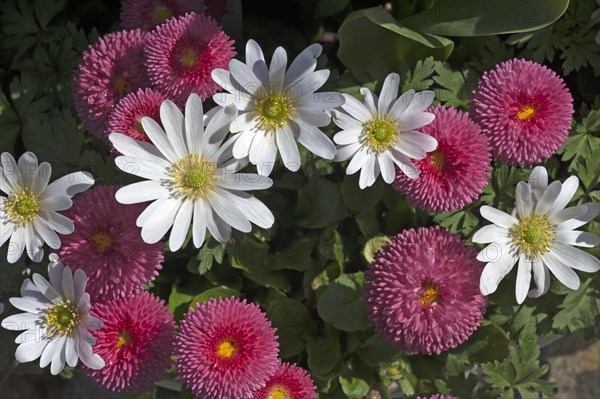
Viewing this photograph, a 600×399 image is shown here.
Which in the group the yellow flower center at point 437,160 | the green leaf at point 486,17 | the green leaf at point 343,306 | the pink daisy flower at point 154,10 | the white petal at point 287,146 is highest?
the green leaf at point 486,17

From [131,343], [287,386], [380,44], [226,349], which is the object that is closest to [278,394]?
[287,386]

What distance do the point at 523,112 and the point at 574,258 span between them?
0.79 ft

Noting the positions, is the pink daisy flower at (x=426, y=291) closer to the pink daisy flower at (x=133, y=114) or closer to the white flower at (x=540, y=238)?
the white flower at (x=540, y=238)

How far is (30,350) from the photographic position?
105 centimetres

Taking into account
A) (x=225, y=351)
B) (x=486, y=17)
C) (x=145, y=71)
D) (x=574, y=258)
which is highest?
(x=486, y=17)

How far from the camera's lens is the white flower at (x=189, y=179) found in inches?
39.3

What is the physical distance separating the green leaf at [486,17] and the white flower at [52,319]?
75 centimetres

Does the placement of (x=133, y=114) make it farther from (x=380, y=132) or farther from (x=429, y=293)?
(x=429, y=293)

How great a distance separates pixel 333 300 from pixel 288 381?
19 cm

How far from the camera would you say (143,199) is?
39.7 inches

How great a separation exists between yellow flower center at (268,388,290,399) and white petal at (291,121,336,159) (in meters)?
0.36

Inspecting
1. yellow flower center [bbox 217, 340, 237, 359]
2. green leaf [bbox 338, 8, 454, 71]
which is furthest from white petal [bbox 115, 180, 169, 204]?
green leaf [bbox 338, 8, 454, 71]

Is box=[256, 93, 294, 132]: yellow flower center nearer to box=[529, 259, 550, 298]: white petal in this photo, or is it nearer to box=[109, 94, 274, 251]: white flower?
box=[109, 94, 274, 251]: white flower

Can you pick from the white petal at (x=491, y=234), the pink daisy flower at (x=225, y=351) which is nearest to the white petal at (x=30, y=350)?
the pink daisy flower at (x=225, y=351)
